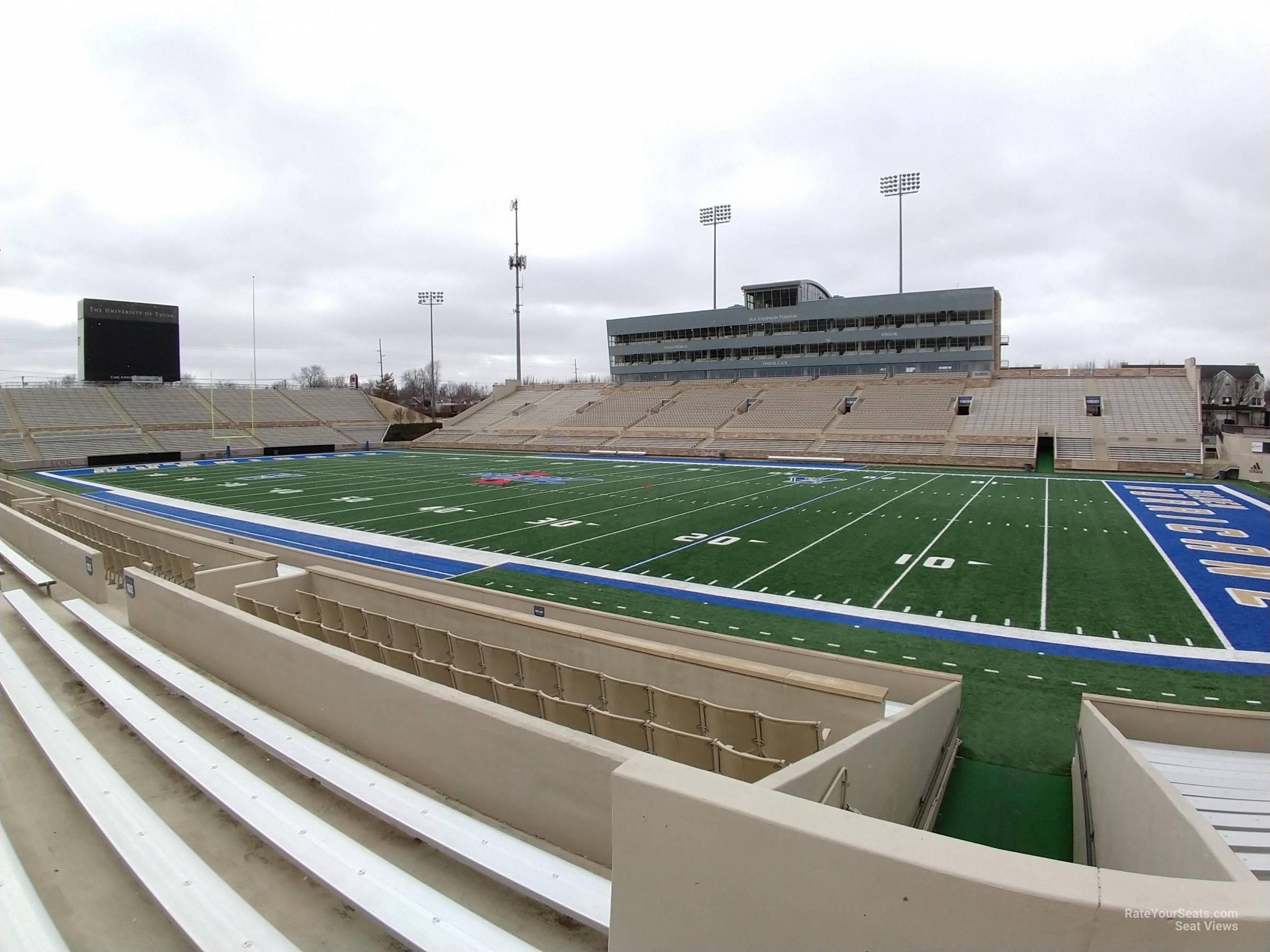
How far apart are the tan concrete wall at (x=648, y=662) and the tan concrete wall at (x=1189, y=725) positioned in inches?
95.3

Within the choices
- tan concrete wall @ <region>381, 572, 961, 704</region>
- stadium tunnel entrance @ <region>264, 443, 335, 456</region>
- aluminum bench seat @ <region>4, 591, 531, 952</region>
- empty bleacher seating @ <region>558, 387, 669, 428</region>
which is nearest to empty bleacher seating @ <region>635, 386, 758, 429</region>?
empty bleacher seating @ <region>558, 387, 669, 428</region>

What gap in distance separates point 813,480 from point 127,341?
47460 mm

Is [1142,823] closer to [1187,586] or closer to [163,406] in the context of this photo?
[1187,586]

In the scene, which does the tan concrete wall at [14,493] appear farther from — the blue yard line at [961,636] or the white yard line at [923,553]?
the white yard line at [923,553]

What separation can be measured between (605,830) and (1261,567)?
1699cm

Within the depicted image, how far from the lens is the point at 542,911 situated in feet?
8.65

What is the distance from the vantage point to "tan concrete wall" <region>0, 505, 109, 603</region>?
23.5ft

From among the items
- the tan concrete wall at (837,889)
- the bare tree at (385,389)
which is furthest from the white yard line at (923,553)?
the bare tree at (385,389)

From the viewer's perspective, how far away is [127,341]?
4797 cm

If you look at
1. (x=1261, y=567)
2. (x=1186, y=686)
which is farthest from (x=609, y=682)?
(x=1261, y=567)

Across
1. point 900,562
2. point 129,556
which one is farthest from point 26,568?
point 900,562

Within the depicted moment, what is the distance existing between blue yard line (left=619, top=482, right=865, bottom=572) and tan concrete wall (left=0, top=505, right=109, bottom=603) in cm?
877

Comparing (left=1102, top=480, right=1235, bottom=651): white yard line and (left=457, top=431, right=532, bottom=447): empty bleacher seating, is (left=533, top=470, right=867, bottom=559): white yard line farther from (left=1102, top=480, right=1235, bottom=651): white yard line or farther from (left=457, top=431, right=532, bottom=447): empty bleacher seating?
(left=457, top=431, right=532, bottom=447): empty bleacher seating

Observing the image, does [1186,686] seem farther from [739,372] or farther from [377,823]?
[739,372]
